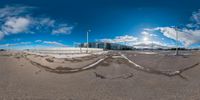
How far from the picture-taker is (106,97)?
296 inches

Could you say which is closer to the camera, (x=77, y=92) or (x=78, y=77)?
(x=77, y=92)

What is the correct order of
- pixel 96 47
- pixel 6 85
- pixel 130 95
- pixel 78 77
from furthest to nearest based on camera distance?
pixel 96 47 → pixel 78 77 → pixel 6 85 → pixel 130 95

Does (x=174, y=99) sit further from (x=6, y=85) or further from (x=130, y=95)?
(x=6, y=85)

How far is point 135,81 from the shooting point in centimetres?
1011

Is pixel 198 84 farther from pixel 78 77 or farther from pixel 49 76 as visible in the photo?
pixel 49 76

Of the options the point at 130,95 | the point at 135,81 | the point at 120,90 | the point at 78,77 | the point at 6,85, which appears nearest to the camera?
the point at 130,95

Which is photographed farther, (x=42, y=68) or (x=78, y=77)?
(x=42, y=68)

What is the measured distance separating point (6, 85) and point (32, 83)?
105cm

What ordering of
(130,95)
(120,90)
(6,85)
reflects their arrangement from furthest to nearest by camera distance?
1. (6,85)
2. (120,90)
3. (130,95)

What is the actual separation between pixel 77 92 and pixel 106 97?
1248 mm

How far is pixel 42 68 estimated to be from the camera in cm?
1274

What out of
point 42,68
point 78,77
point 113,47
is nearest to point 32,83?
point 78,77

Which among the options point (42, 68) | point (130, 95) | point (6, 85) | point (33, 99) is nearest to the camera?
point (33, 99)

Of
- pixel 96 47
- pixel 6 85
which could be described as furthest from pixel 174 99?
pixel 96 47
